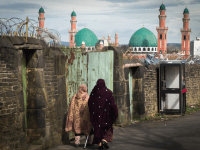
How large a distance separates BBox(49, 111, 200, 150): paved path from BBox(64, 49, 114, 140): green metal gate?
1.60 meters

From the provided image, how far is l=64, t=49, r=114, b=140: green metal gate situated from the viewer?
9.49 meters

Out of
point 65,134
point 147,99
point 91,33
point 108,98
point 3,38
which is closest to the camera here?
point 3,38

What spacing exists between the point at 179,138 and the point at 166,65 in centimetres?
610

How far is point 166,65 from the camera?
1505cm

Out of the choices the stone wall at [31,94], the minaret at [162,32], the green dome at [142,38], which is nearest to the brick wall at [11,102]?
the stone wall at [31,94]

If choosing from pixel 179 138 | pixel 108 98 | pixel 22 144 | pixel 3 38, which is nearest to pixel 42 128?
pixel 22 144

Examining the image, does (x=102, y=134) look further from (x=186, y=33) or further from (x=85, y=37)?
(x=186, y=33)

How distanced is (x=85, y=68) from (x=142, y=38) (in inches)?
2546

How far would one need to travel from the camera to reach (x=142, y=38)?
7375 centimetres

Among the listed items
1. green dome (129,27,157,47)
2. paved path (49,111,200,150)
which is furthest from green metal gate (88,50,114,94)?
green dome (129,27,157,47)

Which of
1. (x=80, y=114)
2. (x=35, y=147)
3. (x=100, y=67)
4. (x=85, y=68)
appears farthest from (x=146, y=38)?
(x=35, y=147)

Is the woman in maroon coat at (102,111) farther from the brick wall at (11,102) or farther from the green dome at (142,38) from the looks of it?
the green dome at (142,38)

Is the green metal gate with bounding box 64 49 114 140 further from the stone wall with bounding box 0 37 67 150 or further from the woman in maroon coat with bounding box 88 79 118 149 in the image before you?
the woman in maroon coat with bounding box 88 79 118 149

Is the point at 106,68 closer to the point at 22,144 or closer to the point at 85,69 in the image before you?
the point at 85,69
